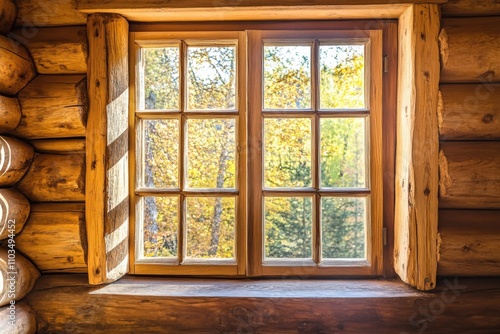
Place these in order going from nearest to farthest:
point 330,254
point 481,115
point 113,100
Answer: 1. point 481,115
2. point 113,100
3. point 330,254

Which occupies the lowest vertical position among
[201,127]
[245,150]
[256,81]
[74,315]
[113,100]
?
[74,315]

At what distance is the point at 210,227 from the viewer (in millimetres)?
1903

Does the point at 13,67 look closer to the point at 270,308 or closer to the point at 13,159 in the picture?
the point at 13,159

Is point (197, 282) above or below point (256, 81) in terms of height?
below

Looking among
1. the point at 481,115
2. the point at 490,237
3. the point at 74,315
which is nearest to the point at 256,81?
the point at 481,115

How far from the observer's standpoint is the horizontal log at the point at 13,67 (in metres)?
1.61

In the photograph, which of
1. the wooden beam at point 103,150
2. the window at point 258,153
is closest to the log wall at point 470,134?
the window at point 258,153

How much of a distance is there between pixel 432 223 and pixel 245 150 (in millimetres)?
1029

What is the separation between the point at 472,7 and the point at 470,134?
65 centimetres

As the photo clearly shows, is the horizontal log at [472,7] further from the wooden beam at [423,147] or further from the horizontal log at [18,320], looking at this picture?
the horizontal log at [18,320]

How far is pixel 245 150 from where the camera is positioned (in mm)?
1848

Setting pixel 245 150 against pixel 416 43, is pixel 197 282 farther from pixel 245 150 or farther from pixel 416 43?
pixel 416 43

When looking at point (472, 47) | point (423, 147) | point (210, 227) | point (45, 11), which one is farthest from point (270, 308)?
point (45, 11)

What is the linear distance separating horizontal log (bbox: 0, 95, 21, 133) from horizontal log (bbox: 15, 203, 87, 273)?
18.2 inches
